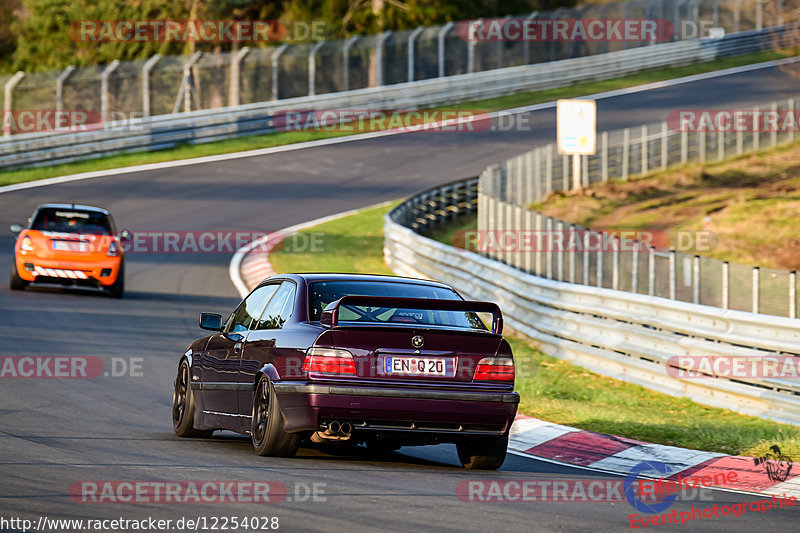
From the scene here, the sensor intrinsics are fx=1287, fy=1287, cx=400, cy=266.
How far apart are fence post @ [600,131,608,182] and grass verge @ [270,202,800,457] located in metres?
15.4

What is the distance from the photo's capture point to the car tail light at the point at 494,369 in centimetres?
883

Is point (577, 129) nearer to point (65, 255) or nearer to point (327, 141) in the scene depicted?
point (327, 141)

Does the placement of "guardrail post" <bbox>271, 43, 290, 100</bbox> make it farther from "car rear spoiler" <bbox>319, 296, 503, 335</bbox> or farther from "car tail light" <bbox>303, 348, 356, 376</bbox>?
"car tail light" <bbox>303, 348, 356, 376</bbox>

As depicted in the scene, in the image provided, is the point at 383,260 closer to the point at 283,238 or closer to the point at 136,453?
the point at 283,238

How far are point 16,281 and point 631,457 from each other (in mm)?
13395

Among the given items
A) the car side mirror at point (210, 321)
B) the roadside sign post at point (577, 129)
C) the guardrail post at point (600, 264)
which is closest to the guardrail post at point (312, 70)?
the roadside sign post at point (577, 129)

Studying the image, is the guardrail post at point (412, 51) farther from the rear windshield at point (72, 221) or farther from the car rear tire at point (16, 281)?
the car rear tire at point (16, 281)

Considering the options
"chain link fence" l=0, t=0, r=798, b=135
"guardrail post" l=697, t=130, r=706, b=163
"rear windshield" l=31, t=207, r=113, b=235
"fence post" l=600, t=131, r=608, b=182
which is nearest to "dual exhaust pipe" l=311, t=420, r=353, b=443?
"rear windshield" l=31, t=207, r=113, b=235

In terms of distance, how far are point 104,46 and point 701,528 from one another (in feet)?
168

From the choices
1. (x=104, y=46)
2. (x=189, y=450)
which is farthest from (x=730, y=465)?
(x=104, y=46)

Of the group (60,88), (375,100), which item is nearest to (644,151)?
(375,100)

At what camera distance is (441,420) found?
867cm

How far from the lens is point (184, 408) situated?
10.5 m

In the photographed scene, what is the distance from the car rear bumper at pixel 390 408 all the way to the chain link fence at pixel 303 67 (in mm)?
28755
